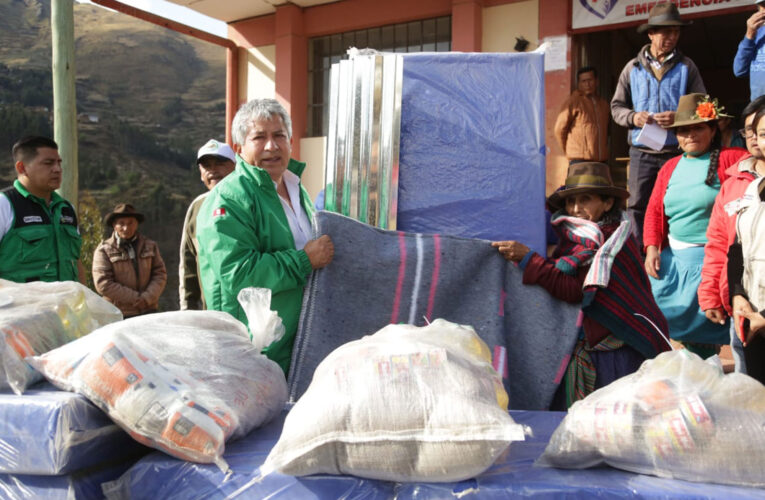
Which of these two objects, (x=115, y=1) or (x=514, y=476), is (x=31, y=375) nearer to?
(x=514, y=476)

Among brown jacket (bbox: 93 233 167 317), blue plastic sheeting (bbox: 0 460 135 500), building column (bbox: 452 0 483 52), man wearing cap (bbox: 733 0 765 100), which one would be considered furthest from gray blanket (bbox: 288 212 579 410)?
building column (bbox: 452 0 483 52)

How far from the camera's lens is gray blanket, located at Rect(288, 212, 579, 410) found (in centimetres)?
223

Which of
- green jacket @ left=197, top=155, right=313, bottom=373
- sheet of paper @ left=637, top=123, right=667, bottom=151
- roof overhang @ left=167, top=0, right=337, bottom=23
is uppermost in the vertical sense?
roof overhang @ left=167, top=0, right=337, bottom=23

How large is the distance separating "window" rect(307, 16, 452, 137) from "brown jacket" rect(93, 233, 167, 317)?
3.49 meters

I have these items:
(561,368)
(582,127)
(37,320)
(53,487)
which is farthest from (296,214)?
(582,127)

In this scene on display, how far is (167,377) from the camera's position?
1573 millimetres

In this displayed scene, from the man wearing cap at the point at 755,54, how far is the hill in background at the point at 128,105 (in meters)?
14.7

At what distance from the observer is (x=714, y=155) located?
3.57m

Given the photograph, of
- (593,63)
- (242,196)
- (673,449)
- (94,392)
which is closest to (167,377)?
(94,392)

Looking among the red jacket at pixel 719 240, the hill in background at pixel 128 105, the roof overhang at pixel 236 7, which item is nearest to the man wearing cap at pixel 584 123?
the red jacket at pixel 719 240

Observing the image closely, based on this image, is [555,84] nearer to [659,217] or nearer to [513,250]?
[659,217]

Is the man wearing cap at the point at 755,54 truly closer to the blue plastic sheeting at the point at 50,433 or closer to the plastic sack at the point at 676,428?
the plastic sack at the point at 676,428

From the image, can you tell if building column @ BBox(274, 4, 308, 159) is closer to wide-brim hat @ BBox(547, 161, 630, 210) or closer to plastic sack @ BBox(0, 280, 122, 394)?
wide-brim hat @ BBox(547, 161, 630, 210)

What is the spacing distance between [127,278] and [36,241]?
86.7 inches
